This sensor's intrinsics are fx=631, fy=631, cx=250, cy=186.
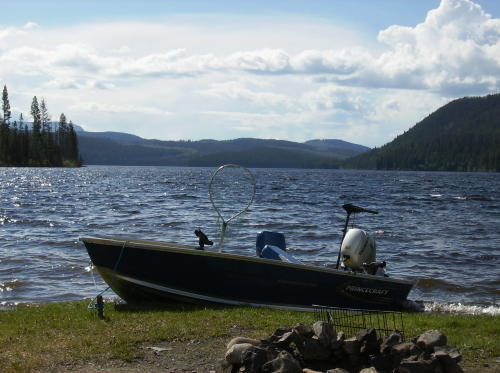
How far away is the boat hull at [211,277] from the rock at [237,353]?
5.75m

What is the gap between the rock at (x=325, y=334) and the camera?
29.1 feet

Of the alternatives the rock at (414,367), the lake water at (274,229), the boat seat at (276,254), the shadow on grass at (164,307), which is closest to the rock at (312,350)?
the rock at (414,367)

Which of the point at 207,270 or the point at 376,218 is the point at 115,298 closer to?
the point at 207,270

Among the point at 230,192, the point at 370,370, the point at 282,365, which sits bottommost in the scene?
the point at 370,370

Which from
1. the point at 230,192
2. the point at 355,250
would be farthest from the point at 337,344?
the point at 230,192

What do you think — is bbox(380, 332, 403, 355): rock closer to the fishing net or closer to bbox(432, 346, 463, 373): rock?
bbox(432, 346, 463, 373): rock

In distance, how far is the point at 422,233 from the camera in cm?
3341

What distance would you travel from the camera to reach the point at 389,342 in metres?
8.73

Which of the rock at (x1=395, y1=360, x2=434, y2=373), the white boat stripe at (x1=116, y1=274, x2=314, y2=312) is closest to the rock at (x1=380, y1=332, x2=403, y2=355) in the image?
the rock at (x1=395, y1=360, x2=434, y2=373)

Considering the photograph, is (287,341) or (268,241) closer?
(287,341)

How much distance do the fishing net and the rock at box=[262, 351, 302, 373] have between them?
22.8 ft

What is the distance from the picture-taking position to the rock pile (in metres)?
8.21

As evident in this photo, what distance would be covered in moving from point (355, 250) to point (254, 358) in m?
7.95

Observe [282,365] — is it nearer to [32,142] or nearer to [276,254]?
[276,254]
